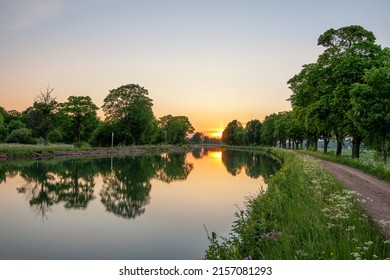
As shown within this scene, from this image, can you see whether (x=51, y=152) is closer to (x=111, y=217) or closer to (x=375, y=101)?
(x=111, y=217)

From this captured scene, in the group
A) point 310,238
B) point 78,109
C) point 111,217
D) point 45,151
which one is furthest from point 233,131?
point 310,238

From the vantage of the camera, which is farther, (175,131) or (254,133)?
(254,133)

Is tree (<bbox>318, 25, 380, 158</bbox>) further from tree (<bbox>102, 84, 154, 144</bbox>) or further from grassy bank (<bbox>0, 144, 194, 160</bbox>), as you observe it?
tree (<bbox>102, 84, 154, 144</bbox>)

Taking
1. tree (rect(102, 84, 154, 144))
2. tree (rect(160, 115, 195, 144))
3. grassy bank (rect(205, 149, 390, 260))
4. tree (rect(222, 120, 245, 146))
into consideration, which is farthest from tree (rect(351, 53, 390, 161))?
tree (rect(222, 120, 245, 146))

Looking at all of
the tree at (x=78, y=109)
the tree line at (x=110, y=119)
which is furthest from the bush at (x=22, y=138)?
the tree at (x=78, y=109)

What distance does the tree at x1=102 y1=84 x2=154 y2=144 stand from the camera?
7588 centimetres

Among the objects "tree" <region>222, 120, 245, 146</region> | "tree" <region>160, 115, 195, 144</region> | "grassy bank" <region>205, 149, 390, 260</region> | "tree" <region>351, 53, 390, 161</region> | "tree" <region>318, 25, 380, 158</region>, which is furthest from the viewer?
"tree" <region>222, 120, 245, 146</region>

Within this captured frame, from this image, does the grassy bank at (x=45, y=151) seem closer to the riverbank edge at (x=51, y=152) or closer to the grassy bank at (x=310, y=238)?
the riverbank edge at (x=51, y=152)

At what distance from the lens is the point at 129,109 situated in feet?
250

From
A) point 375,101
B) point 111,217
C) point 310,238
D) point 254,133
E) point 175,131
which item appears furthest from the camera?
point 254,133

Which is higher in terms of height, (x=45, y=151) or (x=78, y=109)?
(x=78, y=109)

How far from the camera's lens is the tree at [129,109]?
7588cm
